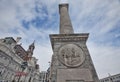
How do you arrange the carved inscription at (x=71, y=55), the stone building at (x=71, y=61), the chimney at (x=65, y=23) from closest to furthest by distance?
the stone building at (x=71, y=61) < the carved inscription at (x=71, y=55) < the chimney at (x=65, y=23)

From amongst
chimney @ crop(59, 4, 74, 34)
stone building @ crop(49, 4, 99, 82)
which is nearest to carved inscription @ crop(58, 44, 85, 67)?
stone building @ crop(49, 4, 99, 82)

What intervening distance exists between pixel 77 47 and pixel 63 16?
403 centimetres

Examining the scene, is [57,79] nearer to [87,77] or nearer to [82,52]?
[87,77]

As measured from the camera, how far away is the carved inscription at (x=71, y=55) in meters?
5.34

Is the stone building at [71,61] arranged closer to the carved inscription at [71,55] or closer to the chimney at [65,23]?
the carved inscription at [71,55]

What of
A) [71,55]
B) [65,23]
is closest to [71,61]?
[71,55]

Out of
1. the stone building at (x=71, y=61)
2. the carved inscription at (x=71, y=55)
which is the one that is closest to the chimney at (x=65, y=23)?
the stone building at (x=71, y=61)

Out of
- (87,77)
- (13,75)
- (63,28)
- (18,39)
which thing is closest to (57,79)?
(87,77)

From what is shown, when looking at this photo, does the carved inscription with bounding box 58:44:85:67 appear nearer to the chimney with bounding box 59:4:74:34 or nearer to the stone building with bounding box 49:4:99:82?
the stone building with bounding box 49:4:99:82

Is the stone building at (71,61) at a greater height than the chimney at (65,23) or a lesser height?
lesser

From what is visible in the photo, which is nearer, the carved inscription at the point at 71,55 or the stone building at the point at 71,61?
the stone building at the point at 71,61

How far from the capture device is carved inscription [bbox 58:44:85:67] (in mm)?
5336

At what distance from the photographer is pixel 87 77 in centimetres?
488

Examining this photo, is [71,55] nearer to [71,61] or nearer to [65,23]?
[71,61]
